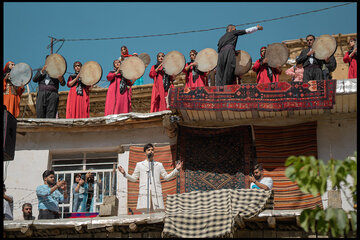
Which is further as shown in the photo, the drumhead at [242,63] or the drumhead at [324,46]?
the drumhead at [242,63]

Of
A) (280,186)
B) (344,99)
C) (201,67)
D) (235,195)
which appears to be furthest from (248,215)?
(201,67)

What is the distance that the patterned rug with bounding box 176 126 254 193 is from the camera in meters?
15.1

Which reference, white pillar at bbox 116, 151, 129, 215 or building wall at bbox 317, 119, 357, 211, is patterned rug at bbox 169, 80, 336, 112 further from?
white pillar at bbox 116, 151, 129, 215

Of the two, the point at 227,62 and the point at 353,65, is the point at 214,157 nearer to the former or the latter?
the point at 227,62

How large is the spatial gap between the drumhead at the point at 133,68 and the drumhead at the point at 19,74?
2.12 metres

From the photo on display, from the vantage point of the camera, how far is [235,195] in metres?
13.0

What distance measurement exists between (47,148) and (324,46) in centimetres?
620

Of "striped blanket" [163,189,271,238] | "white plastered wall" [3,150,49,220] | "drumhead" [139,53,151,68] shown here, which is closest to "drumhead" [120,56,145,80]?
"drumhead" [139,53,151,68]

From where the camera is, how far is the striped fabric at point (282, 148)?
48.5 feet

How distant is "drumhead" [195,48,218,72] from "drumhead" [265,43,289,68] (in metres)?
1.10

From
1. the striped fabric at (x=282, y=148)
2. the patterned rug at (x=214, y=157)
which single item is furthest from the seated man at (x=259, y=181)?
the patterned rug at (x=214, y=157)

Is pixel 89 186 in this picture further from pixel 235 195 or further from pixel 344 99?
pixel 344 99

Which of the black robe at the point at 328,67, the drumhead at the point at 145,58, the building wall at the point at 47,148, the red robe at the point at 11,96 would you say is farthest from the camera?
the drumhead at the point at 145,58

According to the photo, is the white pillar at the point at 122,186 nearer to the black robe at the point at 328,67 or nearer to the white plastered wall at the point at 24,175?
the white plastered wall at the point at 24,175
